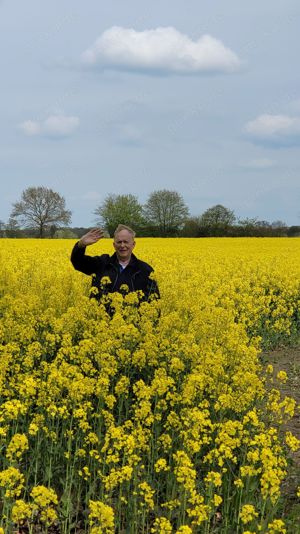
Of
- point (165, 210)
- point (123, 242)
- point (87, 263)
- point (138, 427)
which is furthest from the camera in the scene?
point (165, 210)

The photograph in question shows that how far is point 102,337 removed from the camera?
662cm

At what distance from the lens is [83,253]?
8281 mm

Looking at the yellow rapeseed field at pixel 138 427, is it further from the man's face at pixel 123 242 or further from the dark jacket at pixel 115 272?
the man's face at pixel 123 242

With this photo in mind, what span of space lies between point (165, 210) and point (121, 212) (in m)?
5.66

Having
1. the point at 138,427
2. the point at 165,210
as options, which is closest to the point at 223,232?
the point at 165,210

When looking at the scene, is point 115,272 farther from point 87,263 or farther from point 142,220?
point 142,220

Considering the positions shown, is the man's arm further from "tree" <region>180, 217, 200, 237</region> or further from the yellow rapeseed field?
"tree" <region>180, 217, 200, 237</region>

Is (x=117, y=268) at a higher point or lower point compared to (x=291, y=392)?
higher

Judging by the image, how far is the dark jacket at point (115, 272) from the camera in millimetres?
8359

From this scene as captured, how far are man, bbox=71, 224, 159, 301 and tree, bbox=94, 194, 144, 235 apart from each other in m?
65.1

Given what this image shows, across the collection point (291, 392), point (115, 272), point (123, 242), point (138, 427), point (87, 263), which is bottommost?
point (291, 392)

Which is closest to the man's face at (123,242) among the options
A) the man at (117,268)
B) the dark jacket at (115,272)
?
the man at (117,268)

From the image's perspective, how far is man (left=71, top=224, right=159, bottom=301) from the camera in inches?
316

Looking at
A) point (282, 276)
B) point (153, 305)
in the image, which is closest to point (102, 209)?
point (282, 276)
